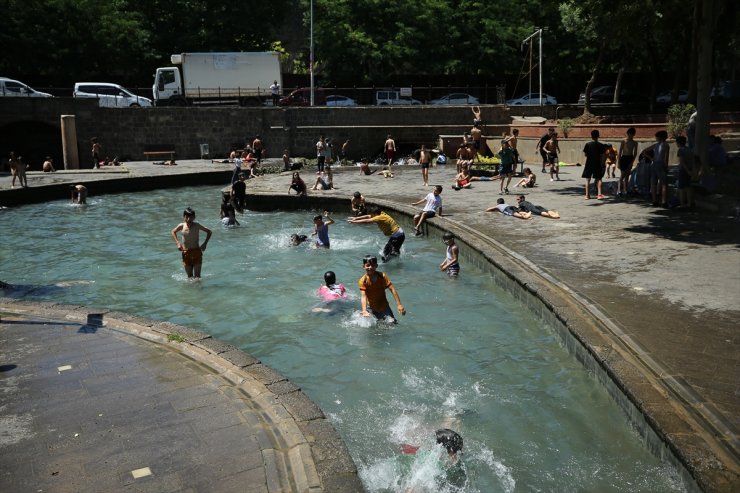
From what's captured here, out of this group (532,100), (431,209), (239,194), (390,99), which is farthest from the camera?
(532,100)

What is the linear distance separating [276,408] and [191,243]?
290 inches

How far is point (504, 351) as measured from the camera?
10.1m

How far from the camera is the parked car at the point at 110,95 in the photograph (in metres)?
35.8

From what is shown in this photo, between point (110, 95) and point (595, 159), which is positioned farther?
point (110, 95)

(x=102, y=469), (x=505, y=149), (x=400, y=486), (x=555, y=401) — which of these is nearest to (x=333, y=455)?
(x=400, y=486)

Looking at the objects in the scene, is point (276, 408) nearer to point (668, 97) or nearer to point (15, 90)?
point (15, 90)

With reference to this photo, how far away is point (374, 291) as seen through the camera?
10.8m

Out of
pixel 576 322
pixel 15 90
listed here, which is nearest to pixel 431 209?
pixel 576 322

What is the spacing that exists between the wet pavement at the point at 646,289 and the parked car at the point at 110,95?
63.9ft

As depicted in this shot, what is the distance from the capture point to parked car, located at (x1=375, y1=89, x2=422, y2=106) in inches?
1555

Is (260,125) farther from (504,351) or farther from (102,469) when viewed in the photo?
(102,469)

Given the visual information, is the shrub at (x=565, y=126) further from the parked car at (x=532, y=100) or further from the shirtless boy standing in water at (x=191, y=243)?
the shirtless boy standing in water at (x=191, y=243)

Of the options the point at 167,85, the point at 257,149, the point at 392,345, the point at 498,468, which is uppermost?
the point at 167,85

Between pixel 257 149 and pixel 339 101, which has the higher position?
pixel 339 101
